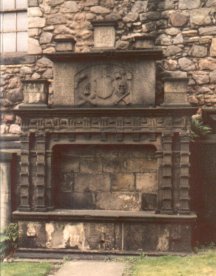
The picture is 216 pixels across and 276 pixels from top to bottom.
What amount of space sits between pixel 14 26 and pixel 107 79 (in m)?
2.96

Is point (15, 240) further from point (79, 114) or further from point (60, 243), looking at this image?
point (79, 114)

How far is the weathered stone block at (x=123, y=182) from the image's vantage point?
689 cm

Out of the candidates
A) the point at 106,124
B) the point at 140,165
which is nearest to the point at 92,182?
the point at 140,165

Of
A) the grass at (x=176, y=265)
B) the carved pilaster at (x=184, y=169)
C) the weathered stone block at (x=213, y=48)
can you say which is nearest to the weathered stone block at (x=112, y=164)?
the carved pilaster at (x=184, y=169)

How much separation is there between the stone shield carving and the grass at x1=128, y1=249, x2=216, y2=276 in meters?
2.42

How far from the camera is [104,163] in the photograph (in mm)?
6922

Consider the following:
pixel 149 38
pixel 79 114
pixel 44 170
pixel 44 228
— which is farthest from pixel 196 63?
pixel 44 228

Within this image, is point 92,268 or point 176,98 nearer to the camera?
point 92,268

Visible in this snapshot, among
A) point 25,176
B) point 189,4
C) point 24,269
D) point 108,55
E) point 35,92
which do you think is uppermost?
point 189,4

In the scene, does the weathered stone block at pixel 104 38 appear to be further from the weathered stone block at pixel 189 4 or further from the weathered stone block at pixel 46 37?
the weathered stone block at pixel 189 4

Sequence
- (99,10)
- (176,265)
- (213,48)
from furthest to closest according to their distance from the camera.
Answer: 1. (99,10)
2. (213,48)
3. (176,265)

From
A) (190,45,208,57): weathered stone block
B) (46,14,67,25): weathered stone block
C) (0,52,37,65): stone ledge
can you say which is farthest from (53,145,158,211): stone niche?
(46,14,67,25): weathered stone block

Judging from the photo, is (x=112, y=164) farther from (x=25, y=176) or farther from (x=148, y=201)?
(x=25, y=176)

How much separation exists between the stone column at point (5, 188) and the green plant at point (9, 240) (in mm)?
404
